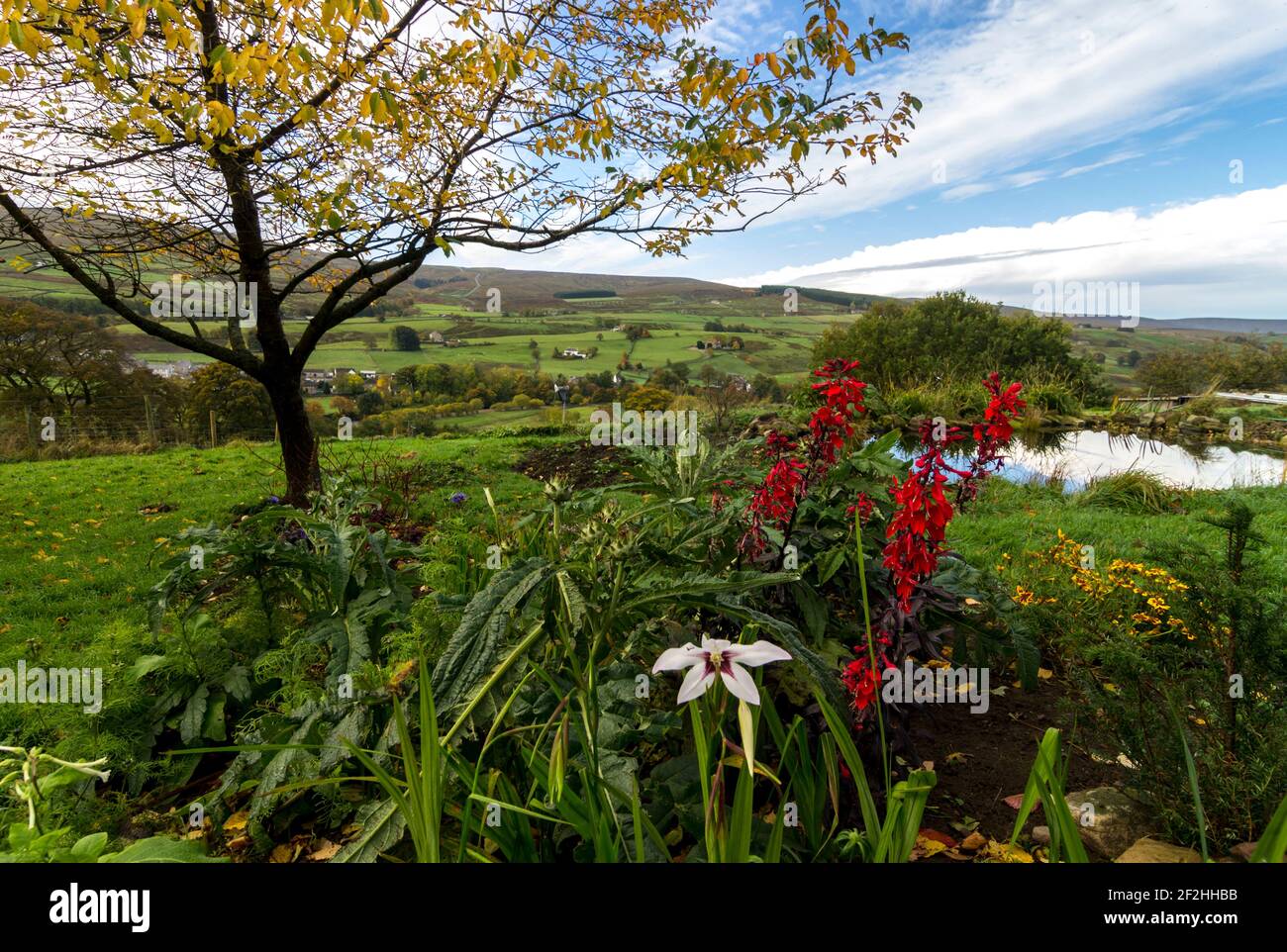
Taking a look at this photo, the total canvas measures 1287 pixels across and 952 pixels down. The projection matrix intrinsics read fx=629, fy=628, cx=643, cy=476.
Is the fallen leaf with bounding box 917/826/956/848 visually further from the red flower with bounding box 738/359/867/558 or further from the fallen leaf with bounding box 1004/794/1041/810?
the red flower with bounding box 738/359/867/558

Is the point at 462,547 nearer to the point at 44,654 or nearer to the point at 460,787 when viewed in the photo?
the point at 460,787

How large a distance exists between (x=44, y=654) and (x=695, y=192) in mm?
5536

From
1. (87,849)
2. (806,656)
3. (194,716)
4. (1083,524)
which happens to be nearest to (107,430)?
(194,716)

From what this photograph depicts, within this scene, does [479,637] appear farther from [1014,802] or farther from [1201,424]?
[1201,424]

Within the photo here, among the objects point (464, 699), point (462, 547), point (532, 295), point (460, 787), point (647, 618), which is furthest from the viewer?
point (532, 295)

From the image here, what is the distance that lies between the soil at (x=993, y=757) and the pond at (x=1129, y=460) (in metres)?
5.83

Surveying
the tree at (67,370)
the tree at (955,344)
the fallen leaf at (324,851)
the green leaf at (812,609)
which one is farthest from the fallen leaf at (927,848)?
the tree at (67,370)

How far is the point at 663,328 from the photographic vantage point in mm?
20203

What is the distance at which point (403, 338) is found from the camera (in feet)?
58.1

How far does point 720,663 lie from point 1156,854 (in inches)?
55.1
